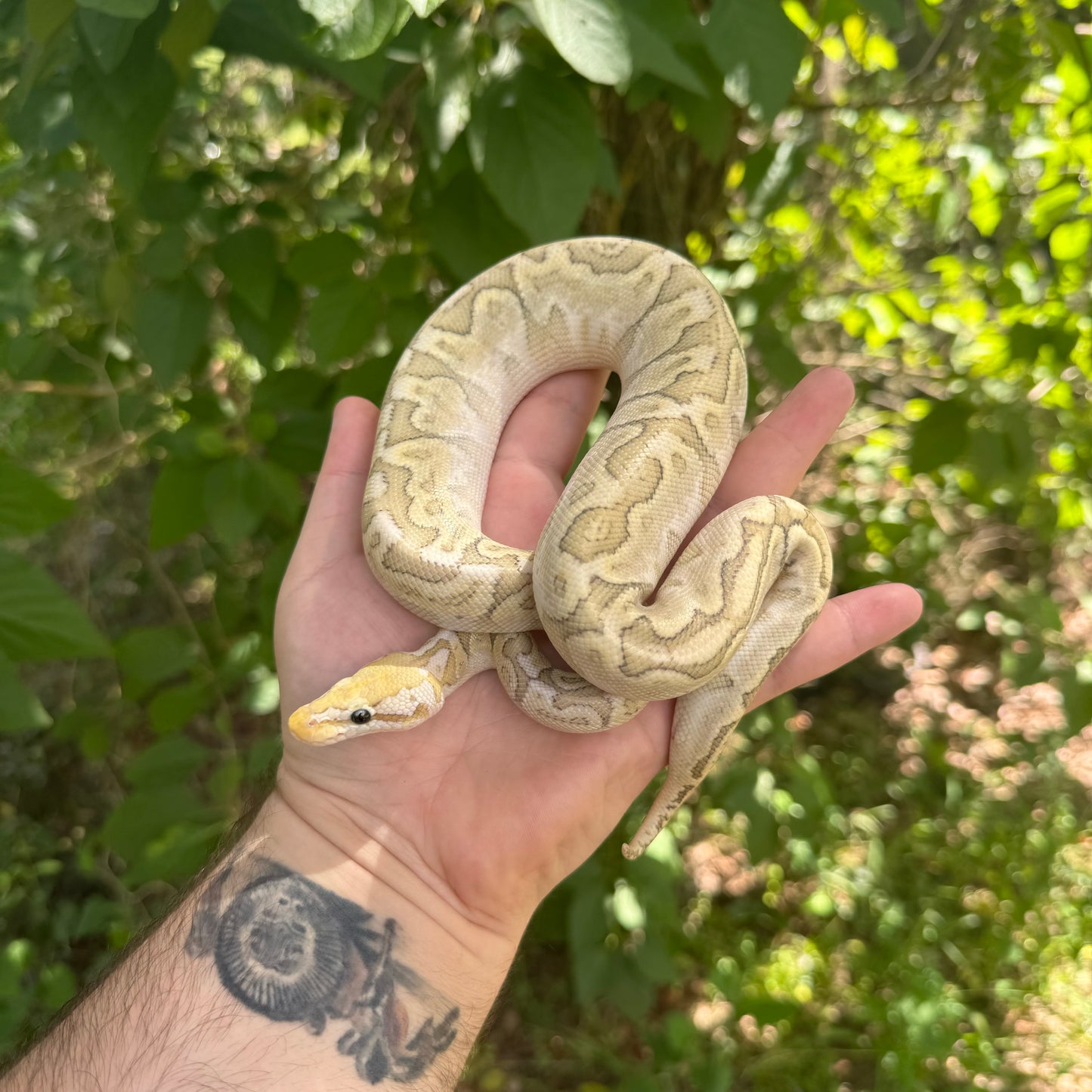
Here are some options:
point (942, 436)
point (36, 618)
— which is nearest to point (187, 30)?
point (36, 618)

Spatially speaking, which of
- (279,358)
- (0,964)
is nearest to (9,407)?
(279,358)

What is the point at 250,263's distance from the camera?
11.6ft

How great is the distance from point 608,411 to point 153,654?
245cm

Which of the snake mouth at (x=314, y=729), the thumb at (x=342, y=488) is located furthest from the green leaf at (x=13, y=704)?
the thumb at (x=342, y=488)

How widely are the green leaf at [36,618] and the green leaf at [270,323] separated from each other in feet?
4.43

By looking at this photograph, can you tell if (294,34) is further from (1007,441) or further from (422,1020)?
(1007,441)

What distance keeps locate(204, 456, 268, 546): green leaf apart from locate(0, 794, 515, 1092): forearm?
113 centimetres

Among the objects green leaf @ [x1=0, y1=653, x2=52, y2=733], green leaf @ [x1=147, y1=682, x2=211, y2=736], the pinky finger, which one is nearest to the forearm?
green leaf @ [x1=0, y1=653, x2=52, y2=733]

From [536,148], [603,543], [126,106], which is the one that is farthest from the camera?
[603,543]

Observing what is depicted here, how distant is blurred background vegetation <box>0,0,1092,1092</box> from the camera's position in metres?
2.83

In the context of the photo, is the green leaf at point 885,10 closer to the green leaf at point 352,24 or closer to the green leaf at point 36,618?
the green leaf at point 352,24

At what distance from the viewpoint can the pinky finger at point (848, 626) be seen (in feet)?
10.8

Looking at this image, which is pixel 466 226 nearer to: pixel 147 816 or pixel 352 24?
pixel 352 24

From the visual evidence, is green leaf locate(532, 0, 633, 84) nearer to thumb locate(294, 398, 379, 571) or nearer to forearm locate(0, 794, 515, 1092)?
thumb locate(294, 398, 379, 571)
